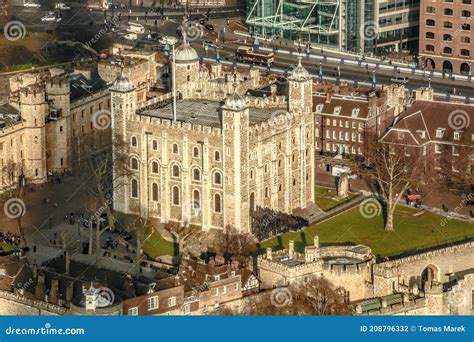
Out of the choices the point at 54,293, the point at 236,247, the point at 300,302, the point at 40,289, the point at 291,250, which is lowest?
the point at 236,247

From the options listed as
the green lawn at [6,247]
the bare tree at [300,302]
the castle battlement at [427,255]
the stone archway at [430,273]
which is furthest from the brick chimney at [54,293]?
the stone archway at [430,273]

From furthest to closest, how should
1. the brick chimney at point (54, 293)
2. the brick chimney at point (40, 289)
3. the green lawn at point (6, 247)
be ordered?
the green lawn at point (6, 247) < the brick chimney at point (40, 289) < the brick chimney at point (54, 293)

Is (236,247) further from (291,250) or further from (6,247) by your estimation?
(6,247)

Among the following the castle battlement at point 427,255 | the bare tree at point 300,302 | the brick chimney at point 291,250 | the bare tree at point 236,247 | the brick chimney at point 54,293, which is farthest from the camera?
the bare tree at point 236,247

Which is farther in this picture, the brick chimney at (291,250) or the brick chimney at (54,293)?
the brick chimney at (291,250)

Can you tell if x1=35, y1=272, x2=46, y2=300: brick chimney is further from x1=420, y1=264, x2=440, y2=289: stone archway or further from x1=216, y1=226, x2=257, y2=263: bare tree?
x1=420, y1=264, x2=440, y2=289: stone archway

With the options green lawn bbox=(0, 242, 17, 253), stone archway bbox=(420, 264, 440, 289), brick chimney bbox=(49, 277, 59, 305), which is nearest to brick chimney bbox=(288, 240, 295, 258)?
stone archway bbox=(420, 264, 440, 289)

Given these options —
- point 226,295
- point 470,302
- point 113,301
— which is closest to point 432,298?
point 470,302

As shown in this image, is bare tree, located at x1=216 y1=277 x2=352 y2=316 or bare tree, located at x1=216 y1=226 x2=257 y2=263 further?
bare tree, located at x1=216 y1=226 x2=257 y2=263

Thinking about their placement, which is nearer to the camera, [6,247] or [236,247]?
[236,247]

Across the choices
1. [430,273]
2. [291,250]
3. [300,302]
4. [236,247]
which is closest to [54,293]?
[300,302]

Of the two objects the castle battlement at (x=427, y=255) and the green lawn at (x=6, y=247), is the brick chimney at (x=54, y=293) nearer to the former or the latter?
the green lawn at (x=6, y=247)

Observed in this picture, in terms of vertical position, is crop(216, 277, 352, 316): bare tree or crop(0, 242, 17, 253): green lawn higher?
crop(216, 277, 352, 316): bare tree
